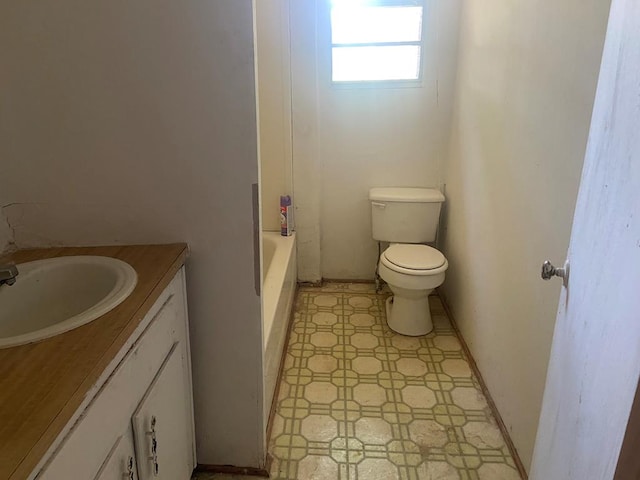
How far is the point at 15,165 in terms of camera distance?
1.32 metres

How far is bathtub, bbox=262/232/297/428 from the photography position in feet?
5.86

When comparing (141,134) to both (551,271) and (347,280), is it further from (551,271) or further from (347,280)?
(347,280)

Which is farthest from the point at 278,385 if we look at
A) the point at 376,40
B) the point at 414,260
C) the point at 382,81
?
the point at 376,40

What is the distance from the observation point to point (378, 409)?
1.97 m

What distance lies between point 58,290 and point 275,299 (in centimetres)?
96

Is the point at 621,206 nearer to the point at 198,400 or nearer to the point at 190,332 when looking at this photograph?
the point at 190,332

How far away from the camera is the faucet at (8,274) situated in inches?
41.5

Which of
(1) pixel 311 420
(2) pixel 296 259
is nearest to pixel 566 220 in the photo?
(1) pixel 311 420

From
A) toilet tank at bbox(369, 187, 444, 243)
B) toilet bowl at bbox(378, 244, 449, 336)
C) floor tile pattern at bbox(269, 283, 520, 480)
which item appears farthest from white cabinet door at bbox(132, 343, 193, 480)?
toilet tank at bbox(369, 187, 444, 243)

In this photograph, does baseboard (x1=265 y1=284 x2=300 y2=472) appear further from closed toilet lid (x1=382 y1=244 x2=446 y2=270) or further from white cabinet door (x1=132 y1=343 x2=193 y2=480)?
closed toilet lid (x1=382 y1=244 x2=446 y2=270)

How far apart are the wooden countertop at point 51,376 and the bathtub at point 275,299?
58cm

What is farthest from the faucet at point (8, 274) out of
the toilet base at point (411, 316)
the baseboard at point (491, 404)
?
the toilet base at point (411, 316)

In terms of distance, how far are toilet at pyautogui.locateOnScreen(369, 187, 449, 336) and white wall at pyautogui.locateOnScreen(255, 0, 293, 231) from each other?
56 centimetres

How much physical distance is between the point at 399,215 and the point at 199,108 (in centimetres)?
164
